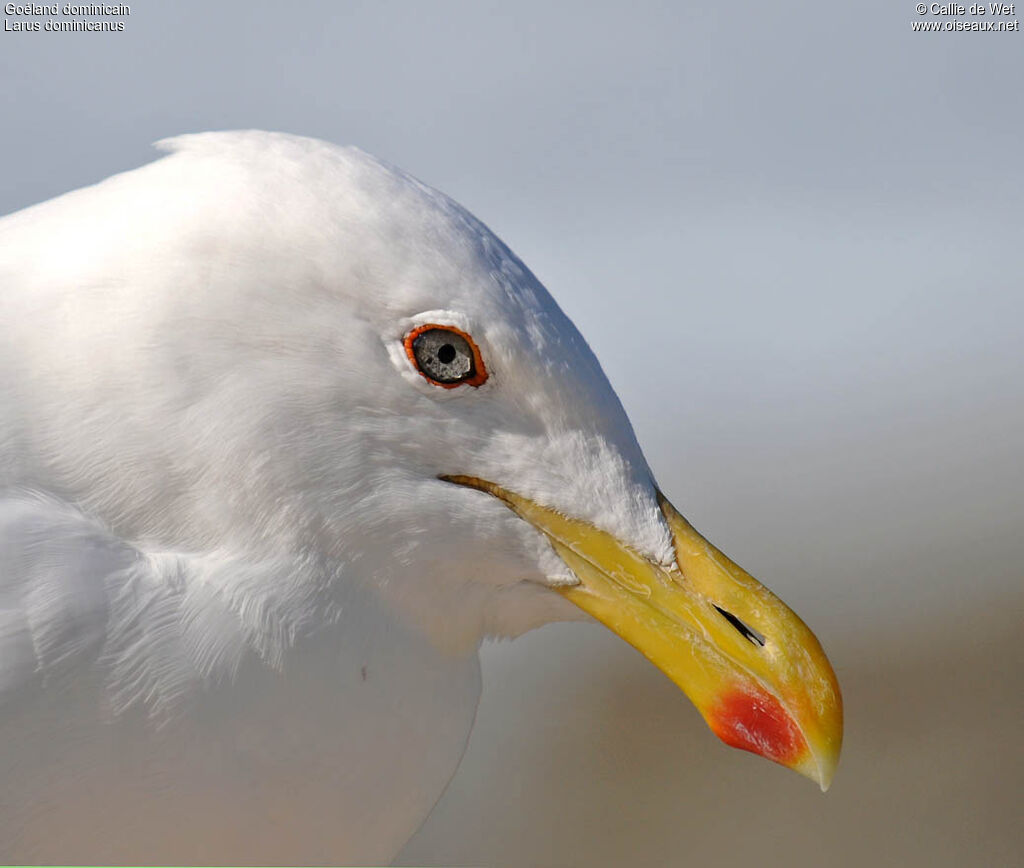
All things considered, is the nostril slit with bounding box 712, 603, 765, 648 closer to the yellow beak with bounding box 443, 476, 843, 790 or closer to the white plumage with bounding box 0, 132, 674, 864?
the yellow beak with bounding box 443, 476, 843, 790

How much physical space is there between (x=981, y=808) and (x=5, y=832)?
5.95m

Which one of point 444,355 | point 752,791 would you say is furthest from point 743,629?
point 752,791

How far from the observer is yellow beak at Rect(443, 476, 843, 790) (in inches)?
77.9

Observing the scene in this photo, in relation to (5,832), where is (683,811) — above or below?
below

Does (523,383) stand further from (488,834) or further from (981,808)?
(981,808)

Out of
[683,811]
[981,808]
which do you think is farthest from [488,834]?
[981,808]

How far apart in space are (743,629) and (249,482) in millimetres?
751

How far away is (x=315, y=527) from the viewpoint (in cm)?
186

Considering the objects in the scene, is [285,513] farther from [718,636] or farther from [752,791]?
[752,791]

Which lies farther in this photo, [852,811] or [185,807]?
[852,811]

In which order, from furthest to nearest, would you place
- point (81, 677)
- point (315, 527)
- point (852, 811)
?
point (852, 811)
point (315, 527)
point (81, 677)

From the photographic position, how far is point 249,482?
1.81 meters

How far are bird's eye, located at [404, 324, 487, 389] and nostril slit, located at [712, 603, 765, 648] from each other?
51cm

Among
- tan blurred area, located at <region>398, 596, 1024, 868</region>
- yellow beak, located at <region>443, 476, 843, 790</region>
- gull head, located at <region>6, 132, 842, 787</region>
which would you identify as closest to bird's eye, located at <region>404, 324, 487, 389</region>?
gull head, located at <region>6, 132, 842, 787</region>
